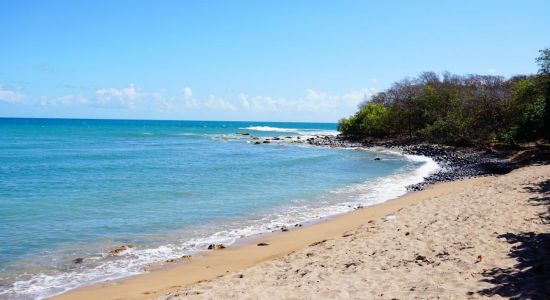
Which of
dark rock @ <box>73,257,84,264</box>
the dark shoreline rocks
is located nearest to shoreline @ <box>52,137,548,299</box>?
dark rock @ <box>73,257,84,264</box>

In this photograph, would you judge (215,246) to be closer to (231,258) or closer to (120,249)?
(231,258)

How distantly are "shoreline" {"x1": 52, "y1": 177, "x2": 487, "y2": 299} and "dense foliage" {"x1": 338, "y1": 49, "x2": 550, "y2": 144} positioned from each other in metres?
19.5

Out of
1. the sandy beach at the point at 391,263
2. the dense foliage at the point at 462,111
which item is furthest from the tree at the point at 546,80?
the sandy beach at the point at 391,263

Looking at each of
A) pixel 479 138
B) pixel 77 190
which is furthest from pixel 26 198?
pixel 479 138

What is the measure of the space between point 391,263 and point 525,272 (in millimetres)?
2297

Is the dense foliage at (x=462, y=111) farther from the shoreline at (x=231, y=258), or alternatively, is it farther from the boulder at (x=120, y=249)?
the boulder at (x=120, y=249)

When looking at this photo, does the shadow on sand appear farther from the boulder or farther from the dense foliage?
the dense foliage

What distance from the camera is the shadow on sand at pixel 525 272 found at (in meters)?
6.34

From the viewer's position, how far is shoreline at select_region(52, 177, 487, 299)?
8.76 m

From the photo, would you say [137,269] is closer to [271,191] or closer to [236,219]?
[236,219]

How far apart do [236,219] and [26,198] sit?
33.2 ft

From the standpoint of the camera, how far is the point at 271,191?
859 inches

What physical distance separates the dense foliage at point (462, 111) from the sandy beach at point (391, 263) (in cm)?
1992

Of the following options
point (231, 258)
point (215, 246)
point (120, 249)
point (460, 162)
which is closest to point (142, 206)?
point (120, 249)
